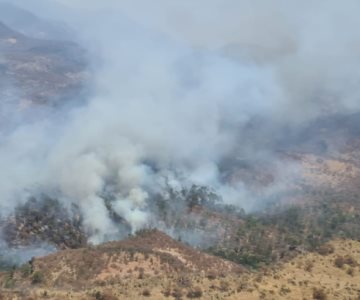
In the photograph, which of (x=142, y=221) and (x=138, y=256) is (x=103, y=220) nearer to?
(x=142, y=221)

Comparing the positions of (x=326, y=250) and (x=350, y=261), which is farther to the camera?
(x=326, y=250)

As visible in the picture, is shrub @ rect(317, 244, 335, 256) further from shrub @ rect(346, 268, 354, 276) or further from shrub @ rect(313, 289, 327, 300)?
shrub @ rect(313, 289, 327, 300)

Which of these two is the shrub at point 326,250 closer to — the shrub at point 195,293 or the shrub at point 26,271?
the shrub at point 195,293

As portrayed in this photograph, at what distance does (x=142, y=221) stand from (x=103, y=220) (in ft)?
36.6

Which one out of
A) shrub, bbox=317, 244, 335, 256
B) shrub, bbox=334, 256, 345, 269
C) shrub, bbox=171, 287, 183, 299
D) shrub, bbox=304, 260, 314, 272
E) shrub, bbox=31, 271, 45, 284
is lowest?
shrub, bbox=171, 287, 183, 299

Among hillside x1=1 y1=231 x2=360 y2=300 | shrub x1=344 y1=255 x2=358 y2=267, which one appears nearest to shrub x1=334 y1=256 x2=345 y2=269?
hillside x1=1 y1=231 x2=360 y2=300

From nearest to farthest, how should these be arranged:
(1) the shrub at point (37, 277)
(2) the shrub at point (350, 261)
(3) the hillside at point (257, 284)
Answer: (3) the hillside at point (257, 284), (2) the shrub at point (350, 261), (1) the shrub at point (37, 277)

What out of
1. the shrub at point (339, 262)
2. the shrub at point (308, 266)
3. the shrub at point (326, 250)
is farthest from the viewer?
the shrub at point (326, 250)

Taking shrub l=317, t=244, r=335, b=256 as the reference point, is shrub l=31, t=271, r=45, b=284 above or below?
above

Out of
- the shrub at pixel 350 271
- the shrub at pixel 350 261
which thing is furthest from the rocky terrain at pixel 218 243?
the shrub at pixel 350 261

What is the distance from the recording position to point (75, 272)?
7550 centimetres

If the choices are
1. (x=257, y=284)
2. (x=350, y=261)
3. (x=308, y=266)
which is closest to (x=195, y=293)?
(x=257, y=284)

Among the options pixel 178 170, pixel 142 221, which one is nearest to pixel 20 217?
pixel 142 221

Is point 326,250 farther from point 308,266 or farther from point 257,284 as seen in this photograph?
point 257,284
